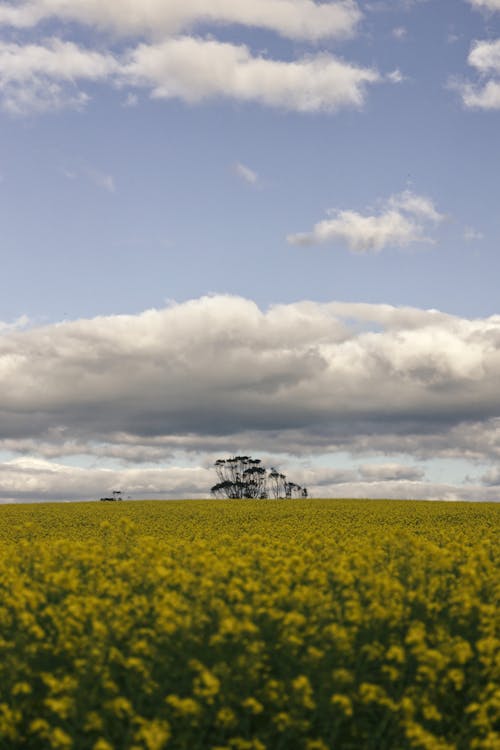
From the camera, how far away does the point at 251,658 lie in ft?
32.1

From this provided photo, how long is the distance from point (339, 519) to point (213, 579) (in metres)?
25.8

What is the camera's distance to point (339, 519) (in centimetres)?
3731

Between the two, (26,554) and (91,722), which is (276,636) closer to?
(91,722)

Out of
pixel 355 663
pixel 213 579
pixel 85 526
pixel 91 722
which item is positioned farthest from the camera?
pixel 85 526

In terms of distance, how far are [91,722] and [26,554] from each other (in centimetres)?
617

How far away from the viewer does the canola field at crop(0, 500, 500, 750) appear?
962cm

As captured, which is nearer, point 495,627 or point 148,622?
point 148,622

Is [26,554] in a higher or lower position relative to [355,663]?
higher

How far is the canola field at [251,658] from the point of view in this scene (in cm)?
962

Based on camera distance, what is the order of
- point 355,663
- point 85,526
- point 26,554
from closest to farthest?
1. point 355,663
2. point 26,554
3. point 85,526

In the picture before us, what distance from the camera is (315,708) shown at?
31.9ft

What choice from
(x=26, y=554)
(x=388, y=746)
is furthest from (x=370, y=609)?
(x=26, y=554)

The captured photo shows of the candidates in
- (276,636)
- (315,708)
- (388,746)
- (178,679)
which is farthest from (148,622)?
(388,746)

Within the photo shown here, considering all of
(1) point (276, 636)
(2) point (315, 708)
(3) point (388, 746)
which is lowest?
(3) point (388, 746)
